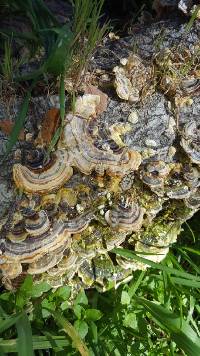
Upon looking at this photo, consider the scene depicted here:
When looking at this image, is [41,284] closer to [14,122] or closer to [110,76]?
[14,122]

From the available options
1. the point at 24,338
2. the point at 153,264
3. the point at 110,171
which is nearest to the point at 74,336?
the point at 24,338

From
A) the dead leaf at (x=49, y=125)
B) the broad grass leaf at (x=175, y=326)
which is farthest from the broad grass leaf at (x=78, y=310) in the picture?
the dead leaf at (x=49, y=125)

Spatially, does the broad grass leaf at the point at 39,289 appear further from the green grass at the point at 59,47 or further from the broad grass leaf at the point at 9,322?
the green grass at the point at 59,47

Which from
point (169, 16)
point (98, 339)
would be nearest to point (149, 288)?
point (98, 339)

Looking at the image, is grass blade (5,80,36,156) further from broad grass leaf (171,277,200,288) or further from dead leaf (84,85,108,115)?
broad grass leaf (171,277,200,288)

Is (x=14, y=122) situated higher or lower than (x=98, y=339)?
higher

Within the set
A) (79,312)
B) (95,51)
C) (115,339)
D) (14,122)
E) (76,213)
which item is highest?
(95,51)

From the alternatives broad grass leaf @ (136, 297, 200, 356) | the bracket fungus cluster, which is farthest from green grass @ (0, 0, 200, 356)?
the bracket fungus cluster
